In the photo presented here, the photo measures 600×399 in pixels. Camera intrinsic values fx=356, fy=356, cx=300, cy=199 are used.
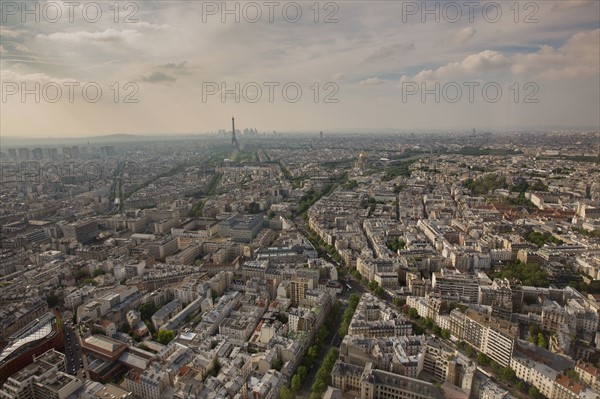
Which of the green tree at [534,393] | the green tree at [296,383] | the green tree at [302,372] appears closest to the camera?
A: the green tree at [534,393]

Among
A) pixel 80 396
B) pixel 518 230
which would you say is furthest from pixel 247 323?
pixel 518 230

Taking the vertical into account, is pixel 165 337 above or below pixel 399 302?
below

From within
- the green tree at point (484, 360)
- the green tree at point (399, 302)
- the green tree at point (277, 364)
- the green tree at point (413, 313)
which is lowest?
the green tree at point (484, 360)

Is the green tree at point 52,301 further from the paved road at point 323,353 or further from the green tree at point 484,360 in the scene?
the green tree at point 484,360

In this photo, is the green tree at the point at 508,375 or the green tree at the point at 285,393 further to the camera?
the green tree at the point at 508,375

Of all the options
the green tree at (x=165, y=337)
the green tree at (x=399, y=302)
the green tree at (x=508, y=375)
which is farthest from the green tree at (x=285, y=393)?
the green tree at (x=399, y=302)

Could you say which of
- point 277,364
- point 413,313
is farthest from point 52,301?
point 413,313

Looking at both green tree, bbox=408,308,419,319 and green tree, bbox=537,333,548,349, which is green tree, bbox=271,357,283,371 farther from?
green tree, bbox=537,333,548,349

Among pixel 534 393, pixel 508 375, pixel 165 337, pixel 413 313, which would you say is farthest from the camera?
pixel 413 313

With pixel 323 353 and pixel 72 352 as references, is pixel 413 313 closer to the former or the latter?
pixel 323 353

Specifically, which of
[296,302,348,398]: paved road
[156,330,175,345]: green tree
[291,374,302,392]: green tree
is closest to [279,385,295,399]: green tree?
[291,374,302,392]: green tree

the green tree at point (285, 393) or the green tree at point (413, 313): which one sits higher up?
the green tree at point (413, 313)

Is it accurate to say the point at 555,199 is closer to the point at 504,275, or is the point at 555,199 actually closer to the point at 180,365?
the point at 504,275
